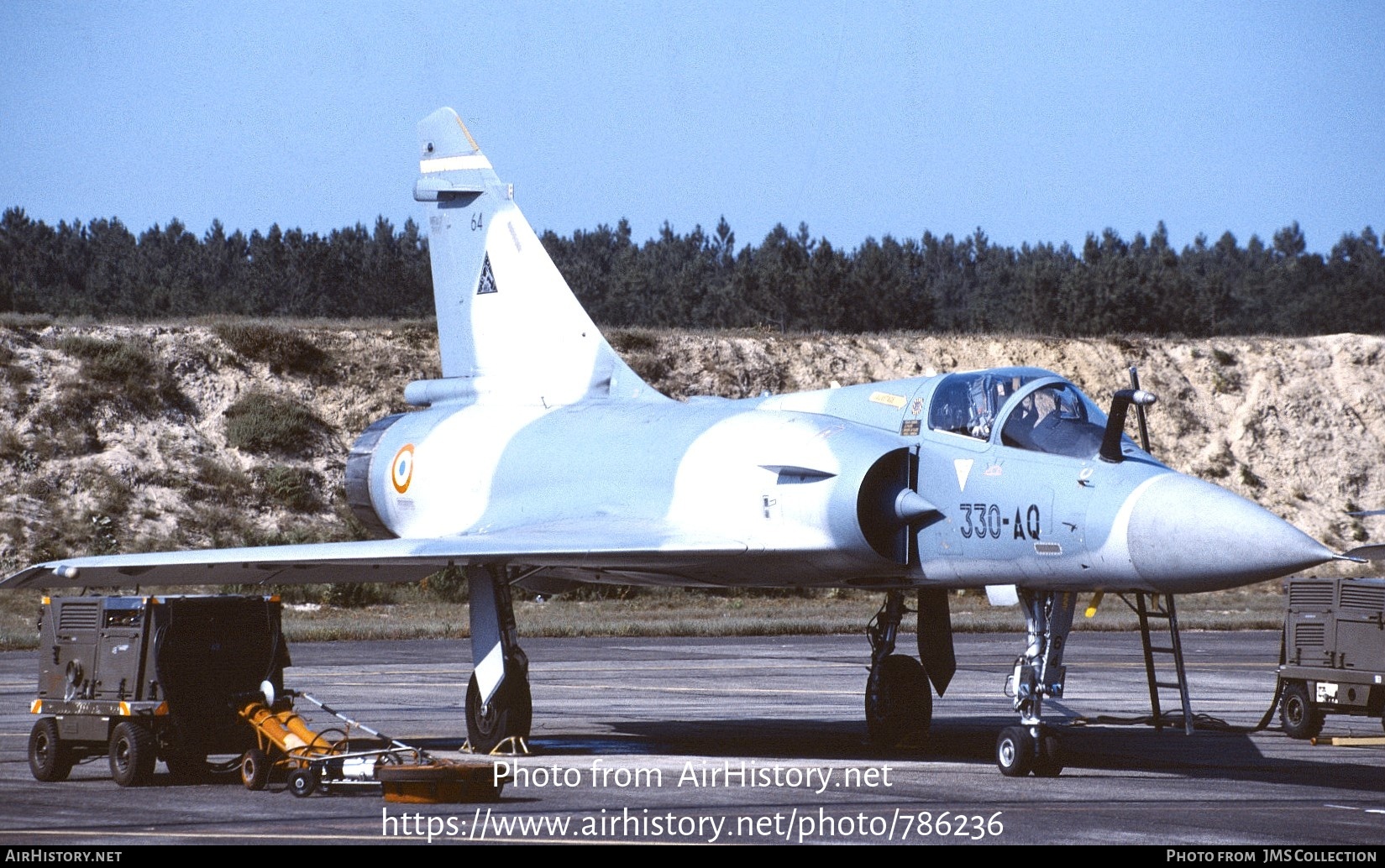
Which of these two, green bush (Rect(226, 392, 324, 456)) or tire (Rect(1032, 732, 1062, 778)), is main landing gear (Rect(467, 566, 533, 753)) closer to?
tire (Rect(1032, 732, 1062, 778))

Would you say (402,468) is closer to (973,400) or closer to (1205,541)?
(973,400)

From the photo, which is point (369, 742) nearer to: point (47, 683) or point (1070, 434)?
point (47, 683)

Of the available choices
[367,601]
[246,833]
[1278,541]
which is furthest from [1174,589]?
[367,601]

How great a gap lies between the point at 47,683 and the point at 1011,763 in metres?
6.79

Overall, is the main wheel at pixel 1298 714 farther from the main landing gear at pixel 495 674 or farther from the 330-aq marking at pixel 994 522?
the main landing gear at pixel 495 674

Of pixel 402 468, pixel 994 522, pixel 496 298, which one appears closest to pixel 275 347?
pixel 496 298

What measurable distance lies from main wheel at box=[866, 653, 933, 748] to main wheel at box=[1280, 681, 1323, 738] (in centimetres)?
372

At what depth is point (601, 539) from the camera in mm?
12711

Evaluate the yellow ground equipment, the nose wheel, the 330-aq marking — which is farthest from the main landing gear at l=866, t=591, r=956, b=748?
the yellow ground equipment

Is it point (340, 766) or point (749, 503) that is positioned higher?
point (749, 503)

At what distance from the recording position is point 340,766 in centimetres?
999

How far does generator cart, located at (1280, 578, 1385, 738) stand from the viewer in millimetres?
14250

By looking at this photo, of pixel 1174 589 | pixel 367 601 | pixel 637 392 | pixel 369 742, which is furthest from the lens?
pixel 367 601

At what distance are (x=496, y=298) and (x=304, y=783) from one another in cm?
798
